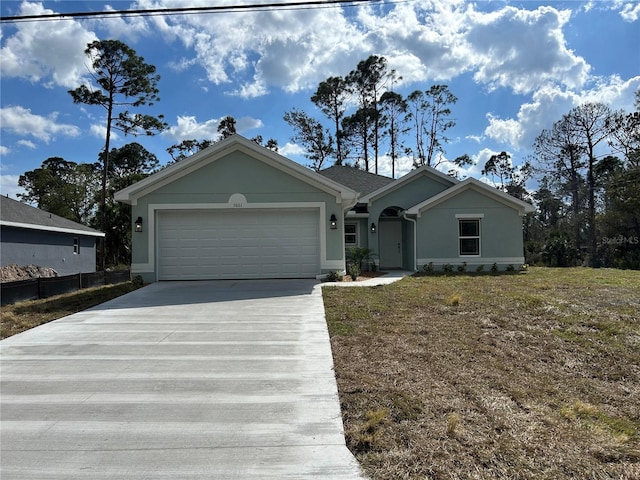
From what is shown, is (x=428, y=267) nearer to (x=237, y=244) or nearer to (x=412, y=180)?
(x=412, y=180)

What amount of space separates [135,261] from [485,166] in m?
37.2

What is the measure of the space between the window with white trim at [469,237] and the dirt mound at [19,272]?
51.1ft

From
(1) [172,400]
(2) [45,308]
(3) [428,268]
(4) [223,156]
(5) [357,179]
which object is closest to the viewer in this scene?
(1) [172,400]

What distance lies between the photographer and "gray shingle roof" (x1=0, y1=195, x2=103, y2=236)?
51.1 ft

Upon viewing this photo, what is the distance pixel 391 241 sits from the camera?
18.0 m

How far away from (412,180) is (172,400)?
14.9 meters

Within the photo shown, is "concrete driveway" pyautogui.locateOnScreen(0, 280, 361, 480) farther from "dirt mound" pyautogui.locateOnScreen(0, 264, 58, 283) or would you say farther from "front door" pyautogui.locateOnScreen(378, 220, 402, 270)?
"front door" pyautogui.locateOnScreen(378, 220, 402, 270)

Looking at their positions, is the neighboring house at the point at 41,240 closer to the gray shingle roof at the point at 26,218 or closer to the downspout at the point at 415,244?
the gray shingle roof at the point at 26,218

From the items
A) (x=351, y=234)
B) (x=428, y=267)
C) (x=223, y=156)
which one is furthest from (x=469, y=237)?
(x=223, y=156)

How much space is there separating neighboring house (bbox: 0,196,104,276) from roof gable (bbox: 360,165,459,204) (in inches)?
533

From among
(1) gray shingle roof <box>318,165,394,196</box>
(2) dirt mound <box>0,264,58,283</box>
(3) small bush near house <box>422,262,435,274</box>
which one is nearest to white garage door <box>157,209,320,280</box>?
(3) small bush near house <box>422,262,435,274</box>

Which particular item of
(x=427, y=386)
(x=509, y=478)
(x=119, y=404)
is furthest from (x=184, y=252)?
(x=509, y=478)

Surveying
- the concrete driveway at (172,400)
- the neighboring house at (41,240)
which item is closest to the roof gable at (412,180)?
the concrete driveway at (172,400)

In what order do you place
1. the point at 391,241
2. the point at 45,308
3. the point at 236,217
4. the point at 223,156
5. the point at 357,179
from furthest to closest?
1. the point at 357,179
2. the point at 391,241
3. the point at 236,217
4. the point at 223,156
5. the point at 45,308
